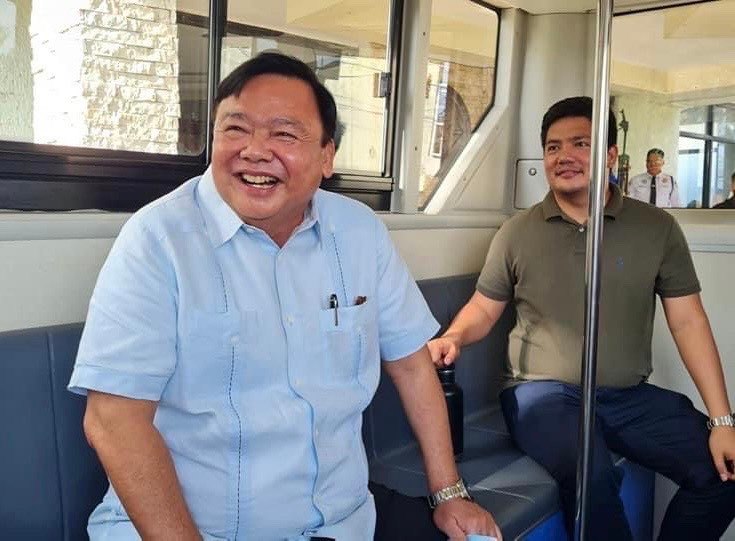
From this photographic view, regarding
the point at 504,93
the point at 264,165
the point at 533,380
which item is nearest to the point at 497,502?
the point at 533,380

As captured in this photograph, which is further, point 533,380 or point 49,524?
point 533,380

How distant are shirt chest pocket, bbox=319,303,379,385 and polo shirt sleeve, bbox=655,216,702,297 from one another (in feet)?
4.09

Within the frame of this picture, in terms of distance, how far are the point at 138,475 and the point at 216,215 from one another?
508mm

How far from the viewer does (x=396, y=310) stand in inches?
74.8

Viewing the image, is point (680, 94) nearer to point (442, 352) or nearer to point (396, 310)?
point (442, 352)

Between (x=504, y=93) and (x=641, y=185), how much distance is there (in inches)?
27.9

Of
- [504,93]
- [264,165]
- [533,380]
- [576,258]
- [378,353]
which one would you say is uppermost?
[504,93]

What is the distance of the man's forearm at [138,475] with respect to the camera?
4.60 feet

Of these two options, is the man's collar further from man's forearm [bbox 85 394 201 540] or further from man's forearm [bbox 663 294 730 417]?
man's forearm [bbox 663 294 730 417]

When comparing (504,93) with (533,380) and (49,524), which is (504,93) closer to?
(533,380)

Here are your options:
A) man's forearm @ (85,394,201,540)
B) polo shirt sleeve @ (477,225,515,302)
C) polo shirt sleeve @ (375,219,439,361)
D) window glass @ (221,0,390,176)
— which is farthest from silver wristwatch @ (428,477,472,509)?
window glass @ (221,0,390,176)

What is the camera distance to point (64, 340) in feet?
5.61

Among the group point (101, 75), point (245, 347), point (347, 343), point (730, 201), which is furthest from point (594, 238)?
point (730, 201)

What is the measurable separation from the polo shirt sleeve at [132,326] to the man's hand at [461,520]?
74cm
